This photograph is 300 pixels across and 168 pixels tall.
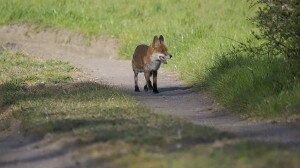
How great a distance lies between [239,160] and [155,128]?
2.57 m

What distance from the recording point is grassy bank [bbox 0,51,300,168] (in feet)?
26.4

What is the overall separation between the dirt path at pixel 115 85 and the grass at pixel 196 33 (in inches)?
14.9

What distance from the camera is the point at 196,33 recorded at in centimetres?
2506

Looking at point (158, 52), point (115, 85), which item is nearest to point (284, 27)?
point (158, 52)

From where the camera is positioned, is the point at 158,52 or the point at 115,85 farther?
the point at 115,85

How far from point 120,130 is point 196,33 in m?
15.3

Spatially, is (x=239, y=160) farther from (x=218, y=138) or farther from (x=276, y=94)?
(x=276, y=94)

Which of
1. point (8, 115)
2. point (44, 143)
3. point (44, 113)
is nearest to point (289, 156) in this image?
point (44, 143)

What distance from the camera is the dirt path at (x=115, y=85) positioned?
34.8 ft

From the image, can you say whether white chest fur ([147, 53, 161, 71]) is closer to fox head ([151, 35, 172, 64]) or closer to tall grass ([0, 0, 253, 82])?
fox head ([151, 35, 172, 64])

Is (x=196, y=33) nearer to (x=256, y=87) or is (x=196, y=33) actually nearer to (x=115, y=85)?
(x=115, y=85)

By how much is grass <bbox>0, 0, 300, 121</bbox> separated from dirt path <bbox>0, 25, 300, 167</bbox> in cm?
38

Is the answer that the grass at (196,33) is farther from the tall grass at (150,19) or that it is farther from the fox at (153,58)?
the fox at (153,58)

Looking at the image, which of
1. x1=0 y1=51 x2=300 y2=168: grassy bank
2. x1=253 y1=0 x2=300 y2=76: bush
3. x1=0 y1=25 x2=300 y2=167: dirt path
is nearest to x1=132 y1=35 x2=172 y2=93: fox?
x1=0 y1=25 x2=300 y2=167: dirt path
